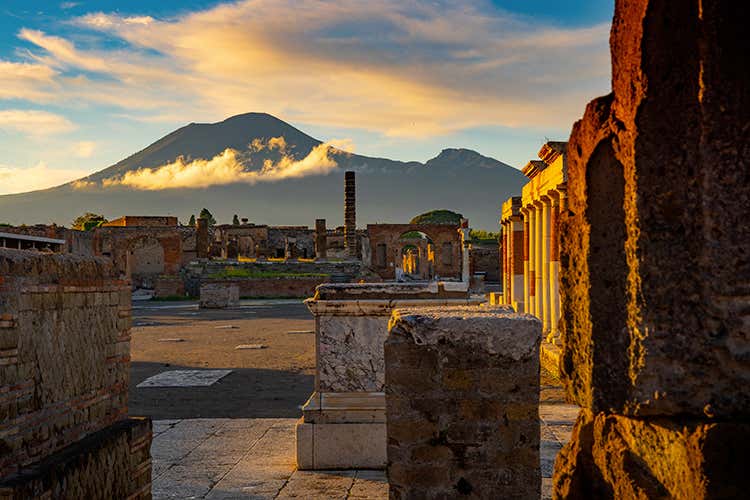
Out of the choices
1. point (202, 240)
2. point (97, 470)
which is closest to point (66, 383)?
point (97, 470)

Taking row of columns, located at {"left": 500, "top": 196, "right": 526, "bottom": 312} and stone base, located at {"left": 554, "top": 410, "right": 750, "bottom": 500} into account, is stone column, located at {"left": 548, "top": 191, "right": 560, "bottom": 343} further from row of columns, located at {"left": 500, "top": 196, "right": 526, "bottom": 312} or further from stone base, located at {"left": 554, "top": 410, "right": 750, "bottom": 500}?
stone base, located at {"left": 554, "top": 410, "right": 750, "bottom": 500}

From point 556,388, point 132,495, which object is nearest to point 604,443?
point 132,495

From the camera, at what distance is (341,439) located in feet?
16.5

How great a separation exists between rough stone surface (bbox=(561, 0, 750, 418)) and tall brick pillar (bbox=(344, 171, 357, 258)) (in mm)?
40372

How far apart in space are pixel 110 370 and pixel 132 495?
0.71 meters

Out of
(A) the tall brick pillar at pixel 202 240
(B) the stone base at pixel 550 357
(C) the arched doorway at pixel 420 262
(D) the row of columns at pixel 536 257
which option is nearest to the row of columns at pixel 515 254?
(D) the row of columns at pixel 536 257

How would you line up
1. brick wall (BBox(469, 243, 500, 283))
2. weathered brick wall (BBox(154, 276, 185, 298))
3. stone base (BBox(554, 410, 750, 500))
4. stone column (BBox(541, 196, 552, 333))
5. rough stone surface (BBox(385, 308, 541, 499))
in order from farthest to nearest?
brick wall (BBox(469, 243, 500, 283)), weathered brick wall (BBox(154, 276, 185, 298)), stone column (BBox(541, 196, 552, 333)), rough stone surface (BBox(385, 308, 541, 499)), stone base (BBox(554, 410, 750, 500))

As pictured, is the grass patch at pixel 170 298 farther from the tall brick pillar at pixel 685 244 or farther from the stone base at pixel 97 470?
the tall brick pillar at pixel 685 244

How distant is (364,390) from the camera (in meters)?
5.11

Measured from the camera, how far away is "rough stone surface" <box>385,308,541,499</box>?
2812 millimetres

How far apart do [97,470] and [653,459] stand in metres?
2.73

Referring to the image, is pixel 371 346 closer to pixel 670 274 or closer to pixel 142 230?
pixel 670 274

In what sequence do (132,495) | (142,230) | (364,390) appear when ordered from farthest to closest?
(142,230), (364,390), (132,495)

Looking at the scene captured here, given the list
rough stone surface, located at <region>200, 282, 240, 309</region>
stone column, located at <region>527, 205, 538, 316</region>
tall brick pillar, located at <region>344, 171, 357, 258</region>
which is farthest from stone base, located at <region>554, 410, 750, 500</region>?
tall brick pillar, located at <region>344, 171, 357, 258</region>
